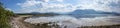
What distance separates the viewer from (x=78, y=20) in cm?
333

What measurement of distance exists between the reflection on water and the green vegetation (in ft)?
0.73

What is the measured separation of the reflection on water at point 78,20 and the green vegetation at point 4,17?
221 millimetres

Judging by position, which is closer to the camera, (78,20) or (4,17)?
(4,17)

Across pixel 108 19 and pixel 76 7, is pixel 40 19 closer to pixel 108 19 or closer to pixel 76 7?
pixel 76 7

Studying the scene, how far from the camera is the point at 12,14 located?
323 cm

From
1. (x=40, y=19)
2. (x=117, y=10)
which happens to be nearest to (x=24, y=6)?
(x=40, y=19)

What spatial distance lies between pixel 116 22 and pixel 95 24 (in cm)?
27

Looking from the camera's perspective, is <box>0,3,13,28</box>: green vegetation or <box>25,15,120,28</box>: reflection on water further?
<box>25,15,120,28</box>: reflection on water

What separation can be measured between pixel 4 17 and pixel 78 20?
90 cm

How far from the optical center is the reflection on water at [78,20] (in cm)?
330

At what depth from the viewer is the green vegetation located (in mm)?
3162

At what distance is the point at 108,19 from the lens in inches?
132

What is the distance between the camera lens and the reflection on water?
330 cm

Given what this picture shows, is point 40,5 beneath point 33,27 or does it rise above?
above
